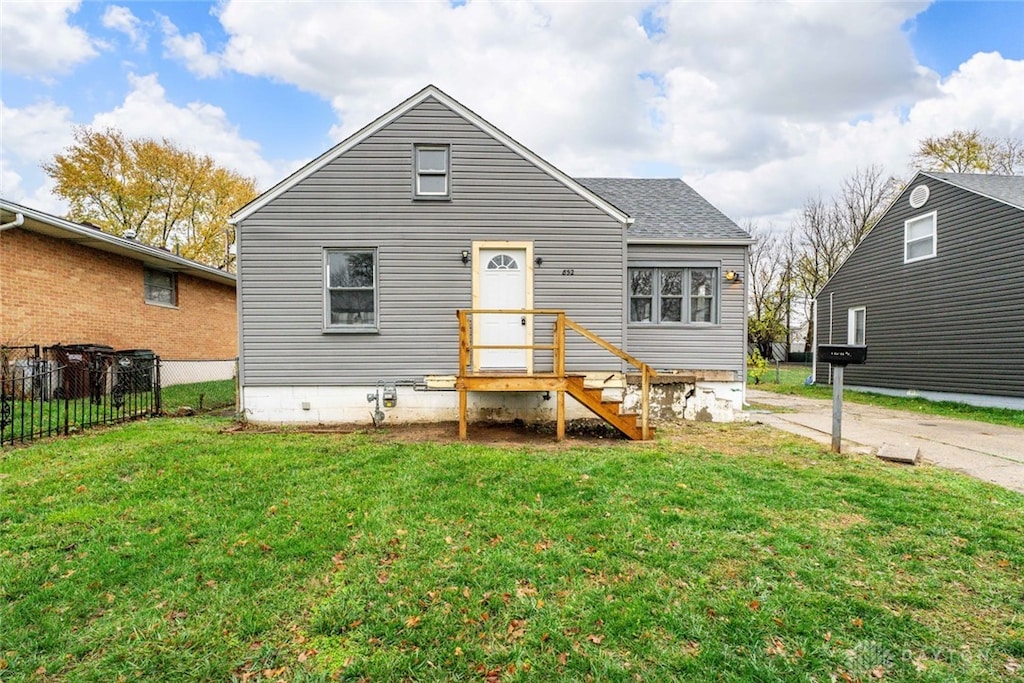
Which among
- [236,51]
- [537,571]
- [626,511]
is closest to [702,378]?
[626,511]

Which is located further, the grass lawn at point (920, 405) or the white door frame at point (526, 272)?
the grass lawn at point (920, 405)

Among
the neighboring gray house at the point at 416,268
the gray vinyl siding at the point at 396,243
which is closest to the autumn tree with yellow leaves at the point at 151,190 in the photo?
the gray vinyl siding at the point at 396,243

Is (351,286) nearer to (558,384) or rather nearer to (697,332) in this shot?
(558,384)

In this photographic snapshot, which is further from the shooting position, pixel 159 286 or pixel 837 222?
pixel 837 222

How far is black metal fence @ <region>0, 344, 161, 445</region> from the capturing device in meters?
6.85

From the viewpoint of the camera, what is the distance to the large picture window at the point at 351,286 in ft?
27.9

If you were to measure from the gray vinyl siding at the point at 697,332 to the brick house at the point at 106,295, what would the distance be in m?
11.9

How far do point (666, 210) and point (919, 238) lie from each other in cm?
872

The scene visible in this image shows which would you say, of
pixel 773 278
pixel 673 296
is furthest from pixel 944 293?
pixel 773 278

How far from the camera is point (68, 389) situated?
7.93 meters

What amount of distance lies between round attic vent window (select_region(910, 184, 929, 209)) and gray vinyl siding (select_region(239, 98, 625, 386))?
1119 cm

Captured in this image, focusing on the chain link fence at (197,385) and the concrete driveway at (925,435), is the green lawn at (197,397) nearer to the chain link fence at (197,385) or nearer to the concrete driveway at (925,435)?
the chain link fence at (197,385)

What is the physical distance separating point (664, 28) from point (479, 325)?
10.3 metres

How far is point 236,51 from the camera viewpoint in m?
13.7
